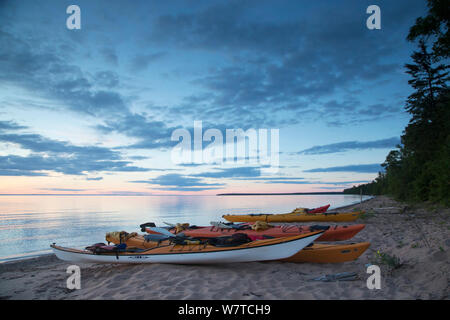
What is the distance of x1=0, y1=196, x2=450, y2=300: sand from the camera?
14.9ft

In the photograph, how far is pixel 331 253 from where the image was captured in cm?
690

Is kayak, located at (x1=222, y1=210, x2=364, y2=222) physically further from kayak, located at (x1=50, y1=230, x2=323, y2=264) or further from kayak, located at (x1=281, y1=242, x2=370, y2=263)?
kayak, located at (x1=50, y1=230, x2=323, y2=264)

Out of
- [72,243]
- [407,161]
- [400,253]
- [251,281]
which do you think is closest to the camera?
[251,281]

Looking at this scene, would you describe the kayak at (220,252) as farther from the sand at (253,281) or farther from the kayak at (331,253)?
the kayak at (331,253)

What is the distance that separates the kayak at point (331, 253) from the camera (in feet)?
22.1

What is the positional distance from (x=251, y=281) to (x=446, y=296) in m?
3.20

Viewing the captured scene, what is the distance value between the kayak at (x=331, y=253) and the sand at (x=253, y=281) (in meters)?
0.21

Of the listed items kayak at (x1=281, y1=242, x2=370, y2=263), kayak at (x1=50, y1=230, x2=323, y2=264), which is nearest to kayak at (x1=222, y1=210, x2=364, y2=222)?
kayak at (x1=281, y1=242, x2=370, y2=263)

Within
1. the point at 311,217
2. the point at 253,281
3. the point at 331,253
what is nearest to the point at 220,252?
the point at 253,281

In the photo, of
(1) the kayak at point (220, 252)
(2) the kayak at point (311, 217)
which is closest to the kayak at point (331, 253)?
(1) the kayak at point (220, 252)


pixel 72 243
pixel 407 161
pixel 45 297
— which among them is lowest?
pixel 72 243
